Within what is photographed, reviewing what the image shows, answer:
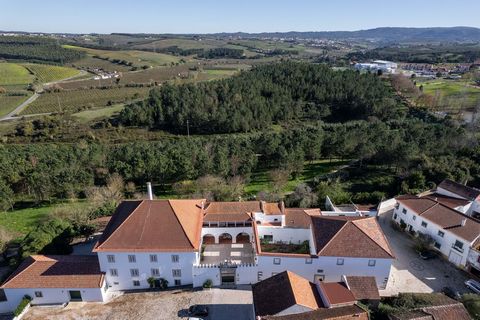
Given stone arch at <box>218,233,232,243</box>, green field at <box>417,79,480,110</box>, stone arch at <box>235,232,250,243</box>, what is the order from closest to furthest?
stone arch at <box>218,233,232,243</box>
stone arch at <box>235,232,250,243</box>
green field at <box>417,79,480,110</box>

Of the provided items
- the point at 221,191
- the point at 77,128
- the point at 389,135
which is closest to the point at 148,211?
the point at 221,191

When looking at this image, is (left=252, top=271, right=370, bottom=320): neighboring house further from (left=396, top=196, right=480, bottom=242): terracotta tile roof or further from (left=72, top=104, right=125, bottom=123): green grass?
(left=72, top=104, right=125, bottom=123): green grass

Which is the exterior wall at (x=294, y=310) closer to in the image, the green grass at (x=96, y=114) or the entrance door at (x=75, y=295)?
the entrance door at (x=75, y=295)

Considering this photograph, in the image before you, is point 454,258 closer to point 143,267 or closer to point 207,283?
point 207,283

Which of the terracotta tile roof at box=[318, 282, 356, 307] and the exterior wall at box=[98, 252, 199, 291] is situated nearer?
the terracotta tile roof at box=[318, 282, 356, 307]

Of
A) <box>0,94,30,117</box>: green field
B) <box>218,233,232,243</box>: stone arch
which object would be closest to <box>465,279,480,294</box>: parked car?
<box>218,233,232,243</box>: stone arch

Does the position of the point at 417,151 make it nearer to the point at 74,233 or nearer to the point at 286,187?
the point at 286,187

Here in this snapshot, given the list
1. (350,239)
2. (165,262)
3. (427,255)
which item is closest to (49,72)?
(165,262)
